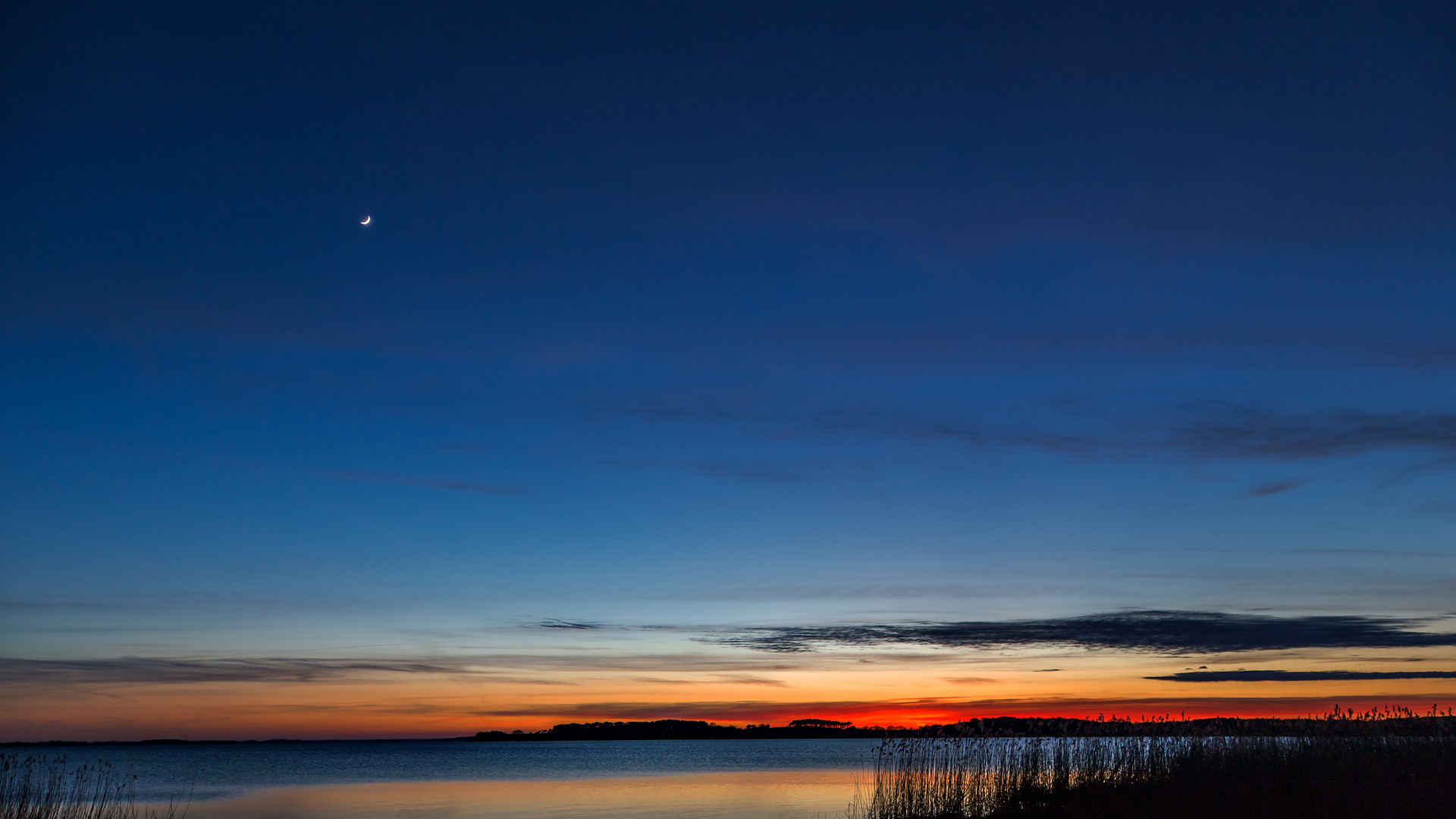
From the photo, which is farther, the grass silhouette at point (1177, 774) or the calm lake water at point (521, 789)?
the calm lake water at point (521, 789)

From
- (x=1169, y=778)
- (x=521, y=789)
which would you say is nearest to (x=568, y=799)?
(x=521, y=789)

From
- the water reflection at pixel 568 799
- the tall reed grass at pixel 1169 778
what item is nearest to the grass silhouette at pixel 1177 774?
the tall reed grass at pixel 1169 778

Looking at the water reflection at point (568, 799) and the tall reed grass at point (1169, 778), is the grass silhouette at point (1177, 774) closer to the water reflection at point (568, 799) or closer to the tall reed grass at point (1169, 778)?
the tall reed grass at point (1169, 778)

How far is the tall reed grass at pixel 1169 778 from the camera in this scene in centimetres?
1439

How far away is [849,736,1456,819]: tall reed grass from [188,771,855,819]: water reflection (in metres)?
4.42

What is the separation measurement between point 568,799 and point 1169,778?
18618 mm

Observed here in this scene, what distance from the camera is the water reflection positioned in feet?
81.7

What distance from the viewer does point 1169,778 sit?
17.3 metres

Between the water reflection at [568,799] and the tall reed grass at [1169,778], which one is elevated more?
the tall reed grass at [1169,778]

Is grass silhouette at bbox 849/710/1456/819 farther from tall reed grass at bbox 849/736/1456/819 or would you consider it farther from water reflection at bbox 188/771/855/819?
water reflection at bbox 188/771/855/819

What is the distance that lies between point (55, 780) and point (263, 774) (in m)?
42.5

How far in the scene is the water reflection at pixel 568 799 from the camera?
81.7 ft

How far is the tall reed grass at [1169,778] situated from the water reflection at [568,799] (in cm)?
442

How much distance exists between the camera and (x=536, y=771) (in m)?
50.8
